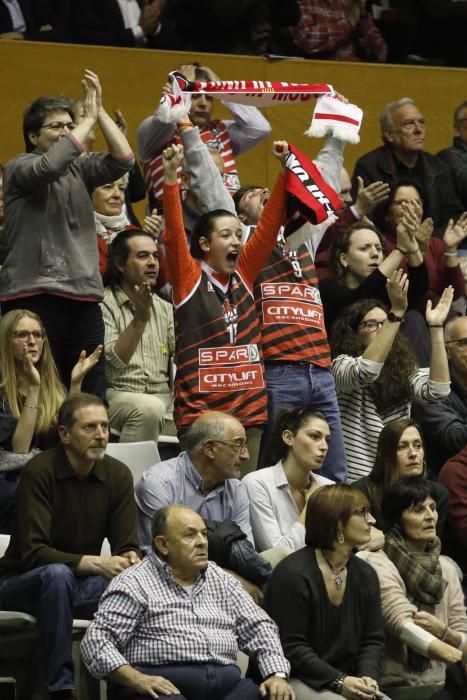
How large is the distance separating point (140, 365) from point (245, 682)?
7.37 feet

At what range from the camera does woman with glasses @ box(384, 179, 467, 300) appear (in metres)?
8.78

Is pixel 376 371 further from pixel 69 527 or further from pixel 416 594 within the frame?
pixel 69 527

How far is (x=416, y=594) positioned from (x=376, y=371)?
1288 mm

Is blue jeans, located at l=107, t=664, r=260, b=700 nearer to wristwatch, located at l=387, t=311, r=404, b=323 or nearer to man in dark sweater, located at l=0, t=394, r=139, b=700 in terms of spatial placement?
man in dark sweater, located at l=0, t=394, r=139, b=700

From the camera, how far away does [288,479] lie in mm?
6645

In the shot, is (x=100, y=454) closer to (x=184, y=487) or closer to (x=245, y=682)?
(x=184, y=487)

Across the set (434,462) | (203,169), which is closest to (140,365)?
(203,169)

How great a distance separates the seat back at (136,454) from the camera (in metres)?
6.70

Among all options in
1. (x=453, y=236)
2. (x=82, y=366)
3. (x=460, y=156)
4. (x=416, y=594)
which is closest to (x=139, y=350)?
(x=82, y=366)

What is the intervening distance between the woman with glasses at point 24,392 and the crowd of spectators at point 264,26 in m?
3.80

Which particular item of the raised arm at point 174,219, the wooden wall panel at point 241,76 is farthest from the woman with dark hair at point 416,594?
the wooden wall panel at point 241,76

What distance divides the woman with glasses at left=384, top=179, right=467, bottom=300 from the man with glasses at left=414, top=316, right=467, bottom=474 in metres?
0.86

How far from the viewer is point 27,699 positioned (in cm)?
578

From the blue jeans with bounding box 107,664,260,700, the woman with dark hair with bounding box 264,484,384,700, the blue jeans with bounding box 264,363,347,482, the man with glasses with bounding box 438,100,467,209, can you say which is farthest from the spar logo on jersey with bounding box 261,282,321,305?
the man with glasses with bounding box 438,100,467,209
